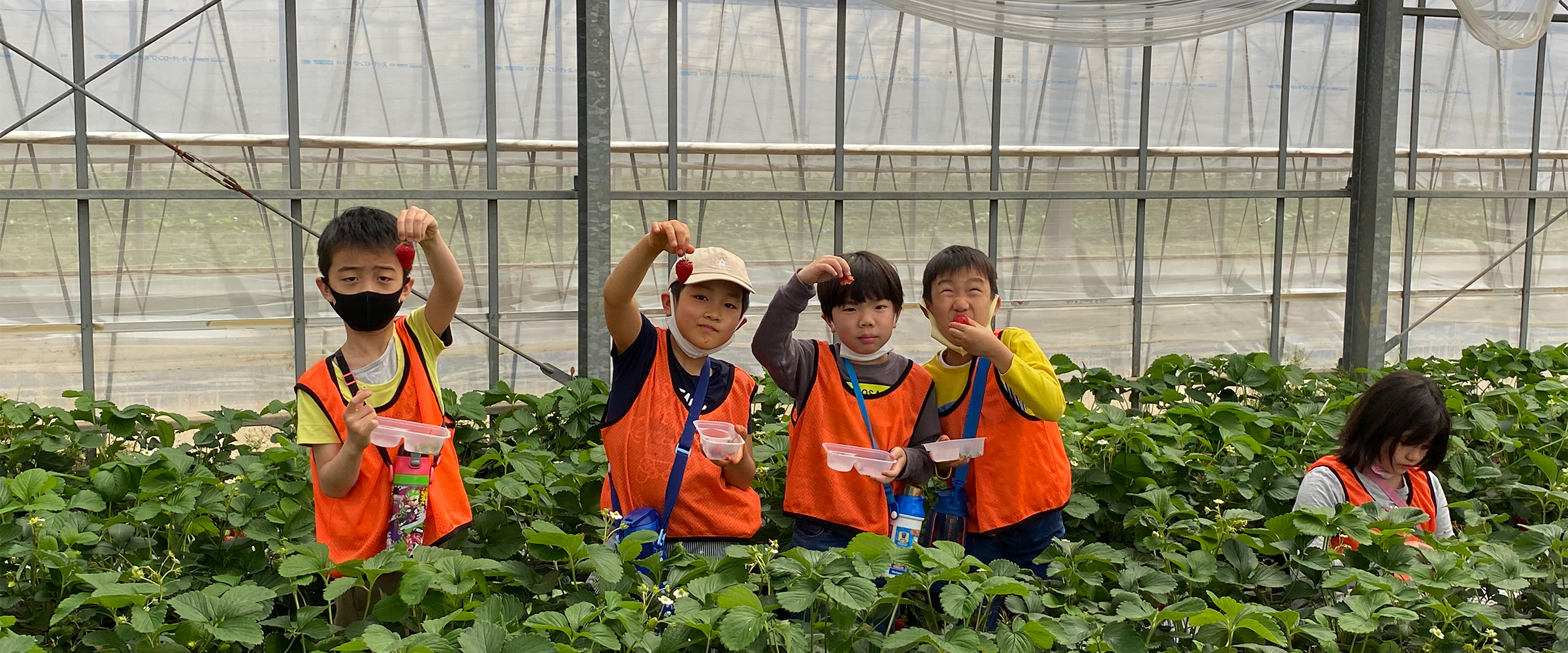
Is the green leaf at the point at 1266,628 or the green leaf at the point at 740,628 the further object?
the green leaf at the point at 1266,628

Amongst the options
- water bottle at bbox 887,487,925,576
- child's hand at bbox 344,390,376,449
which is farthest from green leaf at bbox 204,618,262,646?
water bottle at bbox 887,487,925,576

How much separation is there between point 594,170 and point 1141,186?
3.42 metres

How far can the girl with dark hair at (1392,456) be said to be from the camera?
2.86 m

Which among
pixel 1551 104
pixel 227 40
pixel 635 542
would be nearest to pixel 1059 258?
pixel 1551 104

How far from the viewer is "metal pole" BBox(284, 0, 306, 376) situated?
5574 millimetres

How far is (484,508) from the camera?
3.10 meters

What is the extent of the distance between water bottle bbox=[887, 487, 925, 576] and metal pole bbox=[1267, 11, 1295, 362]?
17.5 ft

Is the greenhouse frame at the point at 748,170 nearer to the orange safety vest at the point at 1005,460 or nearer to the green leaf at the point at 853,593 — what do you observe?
the orange safety vest at the point at 1005,460

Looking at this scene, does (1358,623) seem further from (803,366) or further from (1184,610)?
(803,366)

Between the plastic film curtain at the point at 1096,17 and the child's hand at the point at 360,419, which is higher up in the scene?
the plastic film curtain at the point at 1096,17

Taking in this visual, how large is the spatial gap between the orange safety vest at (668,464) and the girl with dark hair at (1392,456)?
144cm

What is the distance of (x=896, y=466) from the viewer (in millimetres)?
2521

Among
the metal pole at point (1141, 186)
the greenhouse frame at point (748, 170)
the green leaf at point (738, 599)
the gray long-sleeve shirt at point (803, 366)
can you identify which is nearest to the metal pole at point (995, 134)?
the greenhouse frame at point (748, 170)

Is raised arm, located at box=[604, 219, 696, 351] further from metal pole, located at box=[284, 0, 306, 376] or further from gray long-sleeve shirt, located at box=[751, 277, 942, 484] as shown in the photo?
metal pole, located at box=[284, 0, 306, 376]
